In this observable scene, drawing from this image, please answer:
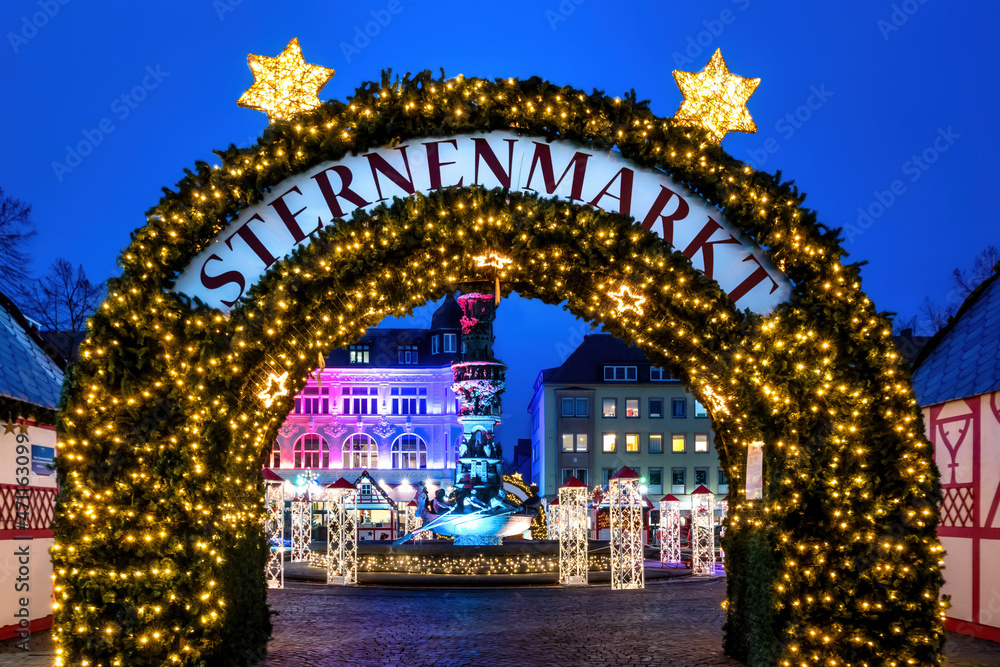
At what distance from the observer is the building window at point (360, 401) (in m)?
55.6

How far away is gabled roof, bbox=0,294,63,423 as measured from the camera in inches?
450

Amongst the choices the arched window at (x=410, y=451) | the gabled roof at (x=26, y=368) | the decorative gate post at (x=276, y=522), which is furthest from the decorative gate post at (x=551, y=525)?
the arched window at (x=410, y=451)

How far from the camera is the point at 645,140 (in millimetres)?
8055

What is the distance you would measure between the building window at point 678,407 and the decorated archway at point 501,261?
151 feet

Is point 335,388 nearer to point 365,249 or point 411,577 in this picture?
point 411,577

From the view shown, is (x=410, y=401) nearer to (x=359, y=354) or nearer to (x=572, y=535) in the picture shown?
(x=359, y=354)

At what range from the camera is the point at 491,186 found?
7.99 m

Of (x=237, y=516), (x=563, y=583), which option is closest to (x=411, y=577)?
(x=563, y=583)

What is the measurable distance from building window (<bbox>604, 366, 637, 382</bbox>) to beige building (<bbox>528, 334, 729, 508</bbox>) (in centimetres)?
6

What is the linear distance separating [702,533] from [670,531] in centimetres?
337

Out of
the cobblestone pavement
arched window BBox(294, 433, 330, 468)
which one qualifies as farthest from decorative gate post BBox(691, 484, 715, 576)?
arched window BBox(294, 433, 330, 468)

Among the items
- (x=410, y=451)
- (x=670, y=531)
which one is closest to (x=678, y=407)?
(x=410, y=451)

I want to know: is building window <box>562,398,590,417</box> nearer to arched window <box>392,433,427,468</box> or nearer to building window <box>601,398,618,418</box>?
building window <box>601,398,618,418</box>

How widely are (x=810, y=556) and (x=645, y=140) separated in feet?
13.0
